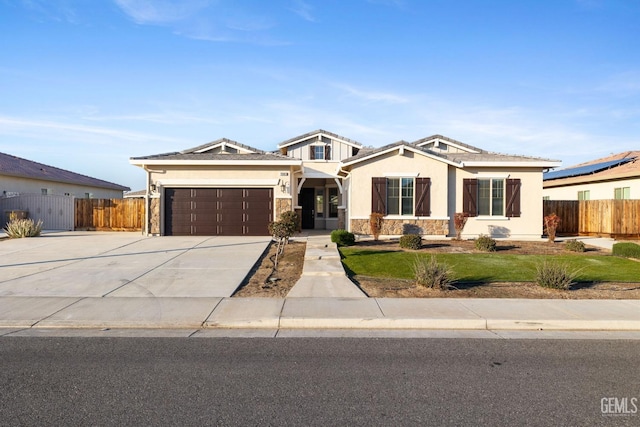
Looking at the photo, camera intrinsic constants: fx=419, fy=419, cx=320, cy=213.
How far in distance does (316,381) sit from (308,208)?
20.8 meters

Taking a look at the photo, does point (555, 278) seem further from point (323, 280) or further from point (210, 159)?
point (210, 159)

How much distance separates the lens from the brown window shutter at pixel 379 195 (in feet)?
61.7

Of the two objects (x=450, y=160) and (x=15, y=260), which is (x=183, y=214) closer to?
(x=15, y=260)

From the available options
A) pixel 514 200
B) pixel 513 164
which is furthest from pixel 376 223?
pixel 513 164

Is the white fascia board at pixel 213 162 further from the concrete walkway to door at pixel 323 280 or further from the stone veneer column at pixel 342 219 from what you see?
the concrete walkway to door at pixel 323 280

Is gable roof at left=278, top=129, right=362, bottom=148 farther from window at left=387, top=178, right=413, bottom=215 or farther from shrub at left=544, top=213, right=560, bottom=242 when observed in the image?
shrub at left=544, top=213, right=560, bottom=242

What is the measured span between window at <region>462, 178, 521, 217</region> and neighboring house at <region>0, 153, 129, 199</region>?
25546mm

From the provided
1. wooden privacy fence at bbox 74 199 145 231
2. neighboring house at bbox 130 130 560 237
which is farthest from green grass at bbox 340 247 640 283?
wooden privacy fence at bbox 74 199 145 231

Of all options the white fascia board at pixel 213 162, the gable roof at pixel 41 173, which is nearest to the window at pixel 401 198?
the white fascia board at pixel 213 162

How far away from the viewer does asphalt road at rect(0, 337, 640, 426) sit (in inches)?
157

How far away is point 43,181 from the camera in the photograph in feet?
93.2

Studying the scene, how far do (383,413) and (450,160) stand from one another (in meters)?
16.3

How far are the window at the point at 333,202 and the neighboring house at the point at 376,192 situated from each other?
5352 mm

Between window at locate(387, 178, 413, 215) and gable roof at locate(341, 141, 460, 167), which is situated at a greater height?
gable roof at locate(341, 141, 460, 167)
